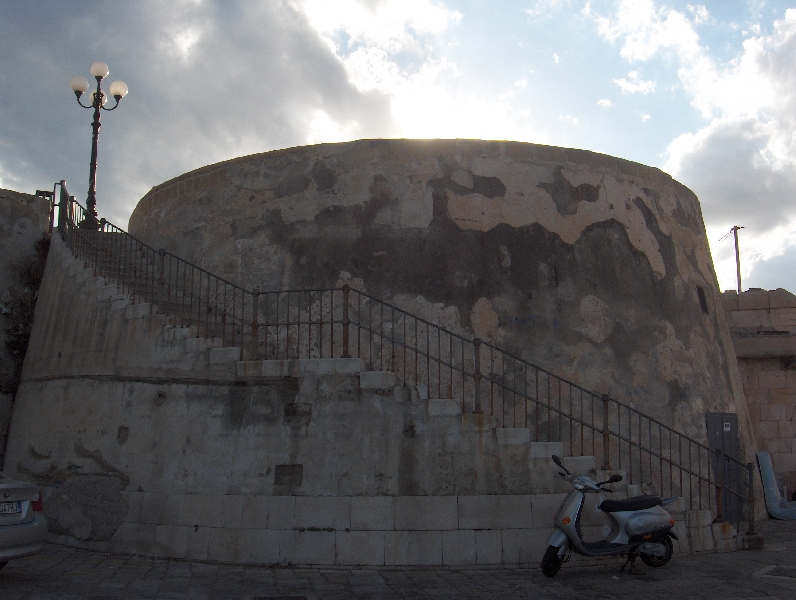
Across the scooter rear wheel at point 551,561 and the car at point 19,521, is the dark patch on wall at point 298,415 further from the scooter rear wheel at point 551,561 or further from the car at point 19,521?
the scooter rear wheel at point 551,561

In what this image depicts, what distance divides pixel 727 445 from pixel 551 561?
18.4 feet

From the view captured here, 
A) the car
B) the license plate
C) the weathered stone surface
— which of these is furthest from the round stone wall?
the license plate

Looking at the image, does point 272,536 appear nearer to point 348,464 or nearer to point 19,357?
point 348,464

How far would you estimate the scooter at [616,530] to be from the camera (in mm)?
7375

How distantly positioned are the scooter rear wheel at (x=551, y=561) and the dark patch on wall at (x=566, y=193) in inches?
209

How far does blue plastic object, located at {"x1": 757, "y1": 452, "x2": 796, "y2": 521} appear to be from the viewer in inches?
489

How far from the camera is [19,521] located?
22.6 ft

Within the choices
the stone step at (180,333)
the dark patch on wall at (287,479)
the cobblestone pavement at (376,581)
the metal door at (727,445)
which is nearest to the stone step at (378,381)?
the dark patch on wall at (287,479)

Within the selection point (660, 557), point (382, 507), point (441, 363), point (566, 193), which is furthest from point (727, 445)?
point (382, 507)

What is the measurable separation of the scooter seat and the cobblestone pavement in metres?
0.69

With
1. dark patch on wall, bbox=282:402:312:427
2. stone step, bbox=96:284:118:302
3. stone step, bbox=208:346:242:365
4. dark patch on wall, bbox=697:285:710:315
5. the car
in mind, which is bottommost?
the car

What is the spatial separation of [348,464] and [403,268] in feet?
10.1

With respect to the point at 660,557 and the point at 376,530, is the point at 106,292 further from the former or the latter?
the point at 660,557

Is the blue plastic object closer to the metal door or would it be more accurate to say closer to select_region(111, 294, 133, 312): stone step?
the metal door
